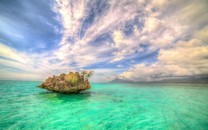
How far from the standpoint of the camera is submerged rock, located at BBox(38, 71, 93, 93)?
33656 mm

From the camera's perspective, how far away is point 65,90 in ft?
109

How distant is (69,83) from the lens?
1358 inches

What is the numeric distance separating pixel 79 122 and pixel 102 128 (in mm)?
2750

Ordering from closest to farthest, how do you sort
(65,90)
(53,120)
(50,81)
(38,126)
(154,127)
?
1. (38,126)
2. (154,127)
3. (53,120)
4. (65,90)
5. (50,81)

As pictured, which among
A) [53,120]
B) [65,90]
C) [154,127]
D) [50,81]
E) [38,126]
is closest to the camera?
[38,126]

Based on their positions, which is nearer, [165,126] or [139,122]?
[165,126]

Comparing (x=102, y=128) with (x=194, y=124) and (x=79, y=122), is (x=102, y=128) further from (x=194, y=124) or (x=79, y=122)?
(x=194, y=124)

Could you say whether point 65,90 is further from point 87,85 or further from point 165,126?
point 165,126

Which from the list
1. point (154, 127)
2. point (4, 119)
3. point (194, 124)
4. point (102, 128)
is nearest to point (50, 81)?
point (4, 119)

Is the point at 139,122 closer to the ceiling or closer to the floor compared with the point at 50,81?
closer to the floor

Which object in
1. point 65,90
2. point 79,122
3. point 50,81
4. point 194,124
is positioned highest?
point 50,81

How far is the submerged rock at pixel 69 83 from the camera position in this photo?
110 feet

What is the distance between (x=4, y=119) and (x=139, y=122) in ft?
47.8

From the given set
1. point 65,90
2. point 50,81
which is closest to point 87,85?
point 65,90
